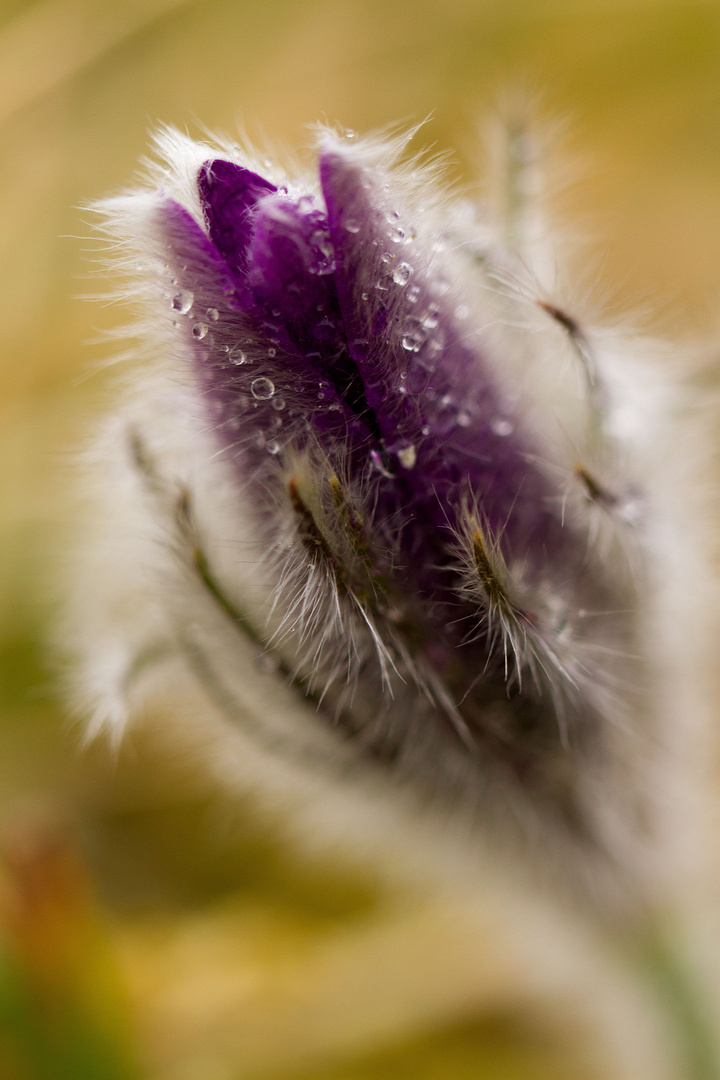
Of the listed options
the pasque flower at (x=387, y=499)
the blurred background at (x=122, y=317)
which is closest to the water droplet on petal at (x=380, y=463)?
the pasque flower at (x=387, y=499)

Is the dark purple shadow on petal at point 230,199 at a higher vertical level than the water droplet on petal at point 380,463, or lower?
higher

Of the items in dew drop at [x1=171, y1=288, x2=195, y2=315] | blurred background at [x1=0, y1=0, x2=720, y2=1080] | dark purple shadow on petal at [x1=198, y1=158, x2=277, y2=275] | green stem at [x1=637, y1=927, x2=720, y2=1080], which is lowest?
green stem at [x1=637, y1=927, x2=720, y2=1080]

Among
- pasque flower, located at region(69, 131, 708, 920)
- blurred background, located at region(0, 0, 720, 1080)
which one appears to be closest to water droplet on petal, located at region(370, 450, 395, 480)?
pasque flower, located at region(69, 131, 708, 920)

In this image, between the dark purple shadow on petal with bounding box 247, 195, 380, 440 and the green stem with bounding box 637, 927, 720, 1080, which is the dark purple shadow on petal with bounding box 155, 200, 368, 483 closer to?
the dark purple shadow on petal with bounding box 247, 195, 380, 440

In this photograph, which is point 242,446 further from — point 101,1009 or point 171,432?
point 101,1009

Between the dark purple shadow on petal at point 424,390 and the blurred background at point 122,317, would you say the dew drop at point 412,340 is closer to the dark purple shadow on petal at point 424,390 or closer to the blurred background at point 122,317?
the dark purple shadow on petal at point 424,390

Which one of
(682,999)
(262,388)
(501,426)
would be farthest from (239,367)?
(682,999)
